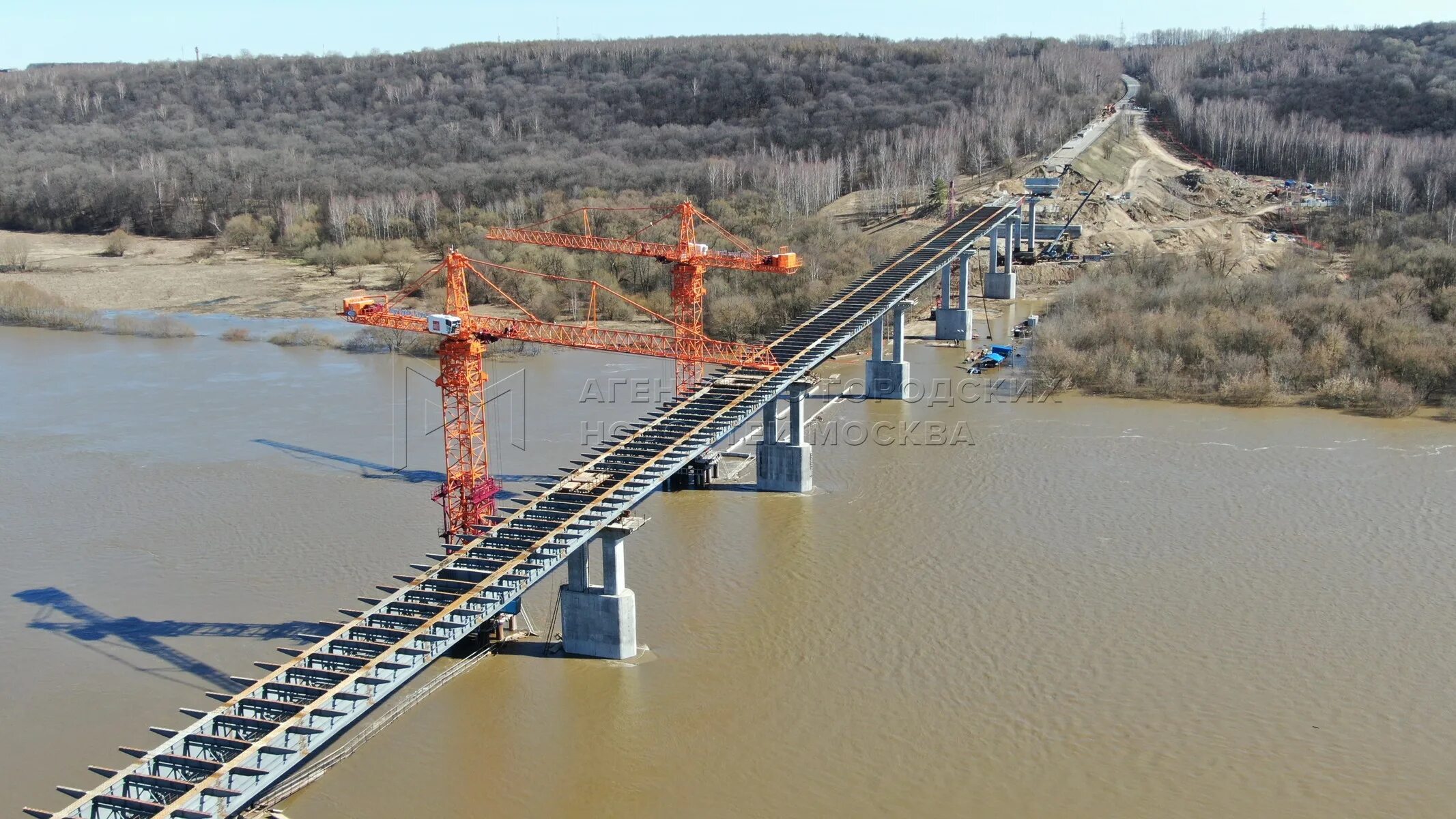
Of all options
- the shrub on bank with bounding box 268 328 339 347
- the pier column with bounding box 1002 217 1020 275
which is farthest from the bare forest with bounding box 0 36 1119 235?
the shrub on bank with bounding box 268 328 339 347

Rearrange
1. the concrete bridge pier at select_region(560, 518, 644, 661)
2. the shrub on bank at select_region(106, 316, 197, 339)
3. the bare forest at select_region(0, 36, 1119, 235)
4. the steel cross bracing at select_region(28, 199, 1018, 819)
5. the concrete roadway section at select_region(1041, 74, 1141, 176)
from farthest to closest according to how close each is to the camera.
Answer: the bare forest at select_region(0, 36, 1119, 235) < the concrete roadway section at select_region(1041, 74, 1141, 176) < the shrub on bank at select_region(106, 316, 197, 339) < the concrete bridge pier at select_region(560, 518, 644, 661) < the steel cross bracing at select_region(28, 199, 1018, 819)

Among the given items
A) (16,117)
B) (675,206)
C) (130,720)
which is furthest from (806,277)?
(16,117)

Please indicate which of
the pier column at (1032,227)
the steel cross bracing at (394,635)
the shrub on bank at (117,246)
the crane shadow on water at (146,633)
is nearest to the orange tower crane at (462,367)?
the steel cross bracing at (394,635)

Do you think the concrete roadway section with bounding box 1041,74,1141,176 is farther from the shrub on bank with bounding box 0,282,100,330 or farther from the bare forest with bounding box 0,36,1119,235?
the shrub on bank with bounding box 0,282,100,330

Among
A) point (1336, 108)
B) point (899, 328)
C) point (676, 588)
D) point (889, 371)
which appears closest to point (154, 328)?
point (889, 371)

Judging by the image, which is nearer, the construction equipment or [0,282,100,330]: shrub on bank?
[0,282,100,330]: shrub on bank

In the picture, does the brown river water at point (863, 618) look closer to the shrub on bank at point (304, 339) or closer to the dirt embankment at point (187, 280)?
the shrub on bank at point (304, 339)
